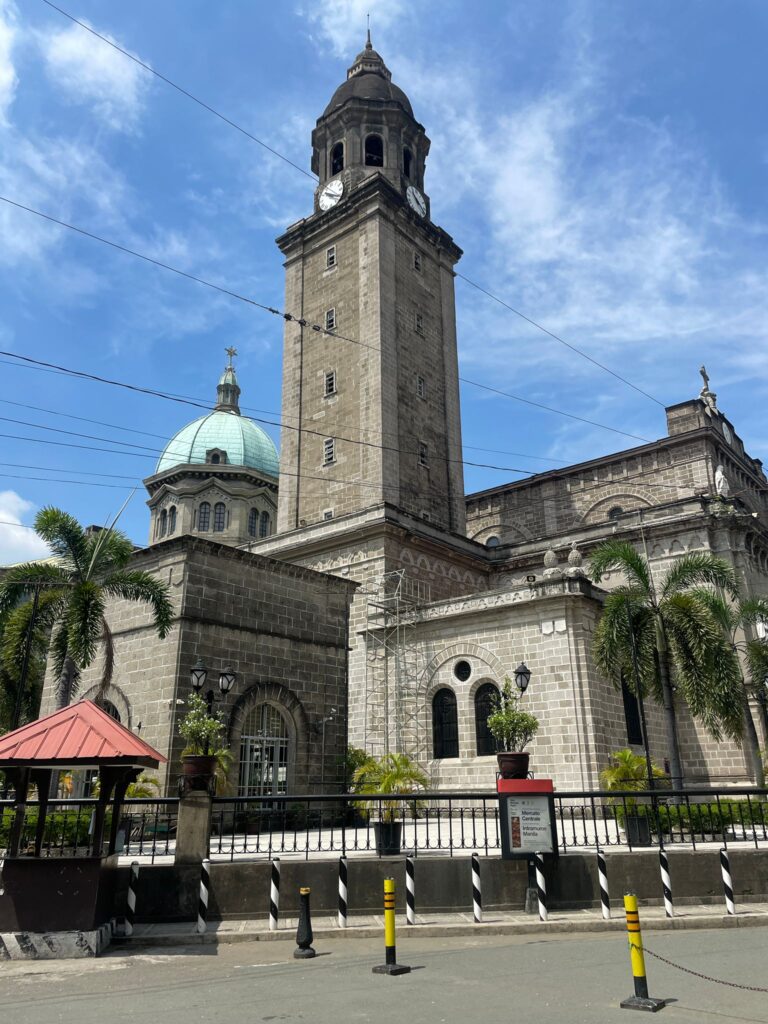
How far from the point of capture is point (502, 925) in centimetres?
1149

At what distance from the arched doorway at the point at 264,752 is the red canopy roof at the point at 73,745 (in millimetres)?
11224

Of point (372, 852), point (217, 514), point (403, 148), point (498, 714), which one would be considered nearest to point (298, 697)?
point (498, 714)

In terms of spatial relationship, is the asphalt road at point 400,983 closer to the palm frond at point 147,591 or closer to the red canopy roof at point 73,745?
the red canopy roof at point 73,745

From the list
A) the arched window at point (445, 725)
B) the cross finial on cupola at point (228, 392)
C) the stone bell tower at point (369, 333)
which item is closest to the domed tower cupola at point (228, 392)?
the cross finial on cupola at point (228, 392)

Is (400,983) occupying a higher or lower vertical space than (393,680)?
lower

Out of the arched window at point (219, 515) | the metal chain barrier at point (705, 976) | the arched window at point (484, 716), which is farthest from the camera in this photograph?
the arched window at point (219, 515)

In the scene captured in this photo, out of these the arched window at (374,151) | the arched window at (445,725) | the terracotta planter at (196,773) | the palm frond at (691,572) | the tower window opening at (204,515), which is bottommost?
the terracotta planter at (196,773)

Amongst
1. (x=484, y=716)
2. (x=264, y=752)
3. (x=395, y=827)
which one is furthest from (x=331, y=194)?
(x=395, y=827)

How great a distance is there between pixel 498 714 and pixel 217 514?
113ft

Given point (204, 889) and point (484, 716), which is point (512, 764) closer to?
point (204, 889)

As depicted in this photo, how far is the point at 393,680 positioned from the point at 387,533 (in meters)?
6.42

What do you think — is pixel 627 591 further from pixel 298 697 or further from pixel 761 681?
pixel 298 697

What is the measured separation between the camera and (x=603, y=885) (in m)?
12.1

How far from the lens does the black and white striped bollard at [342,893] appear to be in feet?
38.0
